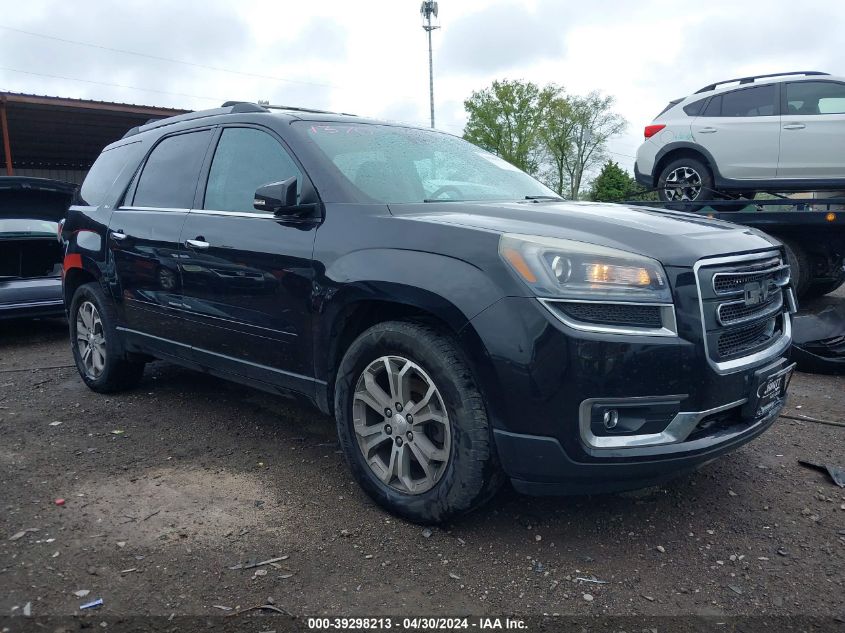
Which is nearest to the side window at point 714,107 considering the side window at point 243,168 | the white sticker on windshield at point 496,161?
the white sticker on windshield at point 496,161

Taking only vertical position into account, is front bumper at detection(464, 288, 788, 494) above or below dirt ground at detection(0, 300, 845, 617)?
above

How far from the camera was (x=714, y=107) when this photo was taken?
8.44 metres

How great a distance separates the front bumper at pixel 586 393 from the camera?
2459 mm

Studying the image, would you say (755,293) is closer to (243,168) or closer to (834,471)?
(834,471)

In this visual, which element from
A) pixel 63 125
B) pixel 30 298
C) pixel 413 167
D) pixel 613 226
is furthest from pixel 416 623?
pixel 63 125

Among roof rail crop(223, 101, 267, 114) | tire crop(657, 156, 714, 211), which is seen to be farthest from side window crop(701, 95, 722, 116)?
roof rail crop(223, 101, 267, 114)

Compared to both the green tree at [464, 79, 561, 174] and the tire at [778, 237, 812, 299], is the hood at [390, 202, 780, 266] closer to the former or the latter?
the tire at [778, 237, 812, 299]

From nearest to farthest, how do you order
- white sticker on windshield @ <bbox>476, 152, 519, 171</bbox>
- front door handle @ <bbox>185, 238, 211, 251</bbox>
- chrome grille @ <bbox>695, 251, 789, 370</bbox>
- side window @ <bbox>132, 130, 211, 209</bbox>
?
chrome grille @ <bbox>695, 251, 789, 370</bbox>
front door handle @ <bbox>185, 238, 211, 251</bbox>
side window @ <bbox>132, 130, 211, 209</bbox>
white sticker on windshield @ <bbox>476, 152, 519, 171</bbox>

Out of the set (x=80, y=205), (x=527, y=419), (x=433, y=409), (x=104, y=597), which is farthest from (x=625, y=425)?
(x=80, y=205)

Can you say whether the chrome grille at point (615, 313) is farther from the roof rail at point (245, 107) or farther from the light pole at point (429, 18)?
the light pole at point (429, 18)

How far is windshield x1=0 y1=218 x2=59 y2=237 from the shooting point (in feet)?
22.6

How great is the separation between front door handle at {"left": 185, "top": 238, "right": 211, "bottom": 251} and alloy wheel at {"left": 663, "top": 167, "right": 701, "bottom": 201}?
6.25 metres

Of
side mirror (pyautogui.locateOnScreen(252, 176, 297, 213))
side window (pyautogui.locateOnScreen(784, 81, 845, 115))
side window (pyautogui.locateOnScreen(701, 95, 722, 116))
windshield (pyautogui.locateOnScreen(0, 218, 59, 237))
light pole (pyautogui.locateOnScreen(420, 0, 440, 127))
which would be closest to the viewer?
side mirror (pyautogui.locateOnScreen(252, 176, 297, 213))

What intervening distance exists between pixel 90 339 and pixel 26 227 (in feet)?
8.91
